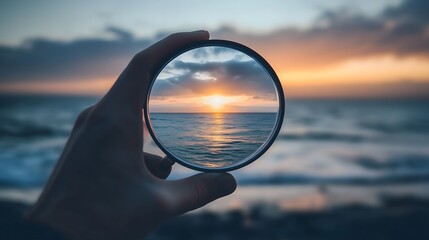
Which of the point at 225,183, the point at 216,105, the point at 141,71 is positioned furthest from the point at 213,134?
the point at 141,71

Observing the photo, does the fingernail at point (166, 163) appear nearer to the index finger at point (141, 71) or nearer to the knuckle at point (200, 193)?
the knuckle at point (200, 193)

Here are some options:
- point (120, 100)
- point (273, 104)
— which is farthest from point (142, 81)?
point (273, 104)

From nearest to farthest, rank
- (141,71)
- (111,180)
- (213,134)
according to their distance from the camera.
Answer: (111,180), (141,71), (213,134)

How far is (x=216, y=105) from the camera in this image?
2135 mm

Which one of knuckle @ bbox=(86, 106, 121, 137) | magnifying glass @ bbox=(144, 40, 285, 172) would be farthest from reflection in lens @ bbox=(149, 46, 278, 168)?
knuckle @ bbox=(86, 106, 121, 137)

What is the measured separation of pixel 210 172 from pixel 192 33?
783 millimetres

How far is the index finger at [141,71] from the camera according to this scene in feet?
6.27

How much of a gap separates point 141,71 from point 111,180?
55 cm

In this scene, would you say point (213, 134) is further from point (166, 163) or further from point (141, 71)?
point (141, 71)

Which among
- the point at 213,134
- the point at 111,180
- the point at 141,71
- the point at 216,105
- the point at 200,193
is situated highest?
the point at 141,71

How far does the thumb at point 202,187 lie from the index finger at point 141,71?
52cm

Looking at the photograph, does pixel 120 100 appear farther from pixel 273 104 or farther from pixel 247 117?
pixel 273 104

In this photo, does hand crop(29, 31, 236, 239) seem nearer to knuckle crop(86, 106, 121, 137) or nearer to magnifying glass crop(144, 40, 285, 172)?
knuckle crop(86, 106, 121, 137)

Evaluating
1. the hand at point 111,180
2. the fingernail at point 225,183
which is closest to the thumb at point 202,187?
the fingernail at point 225,183
